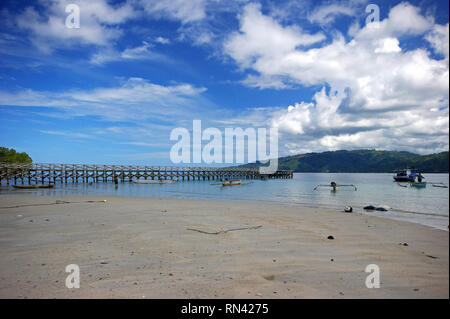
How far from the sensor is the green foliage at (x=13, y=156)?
85475mm

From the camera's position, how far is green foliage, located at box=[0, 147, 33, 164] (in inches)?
3365

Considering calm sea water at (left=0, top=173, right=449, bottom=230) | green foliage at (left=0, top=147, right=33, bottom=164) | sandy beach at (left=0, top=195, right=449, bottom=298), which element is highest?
green foliage at (left=0, top=147, right=33, bottom=164)

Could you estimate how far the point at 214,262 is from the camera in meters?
6.01

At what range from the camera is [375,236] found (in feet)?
31.9

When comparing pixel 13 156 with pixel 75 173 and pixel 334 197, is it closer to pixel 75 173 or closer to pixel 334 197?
pixel 75 173

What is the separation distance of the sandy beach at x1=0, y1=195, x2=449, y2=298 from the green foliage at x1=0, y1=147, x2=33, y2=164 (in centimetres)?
9644

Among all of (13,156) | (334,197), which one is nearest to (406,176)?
(334,197)

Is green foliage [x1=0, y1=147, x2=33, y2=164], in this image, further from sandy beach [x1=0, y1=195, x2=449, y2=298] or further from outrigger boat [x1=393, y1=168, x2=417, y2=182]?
outrigger boat [x1=393, y1=168, x2=417, y2=182]

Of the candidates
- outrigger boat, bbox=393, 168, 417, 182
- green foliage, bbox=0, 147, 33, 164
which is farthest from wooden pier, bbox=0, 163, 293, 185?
outrigger boat, bbox=393, 168, 417, 182

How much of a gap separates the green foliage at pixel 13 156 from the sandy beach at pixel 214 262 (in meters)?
96.4
